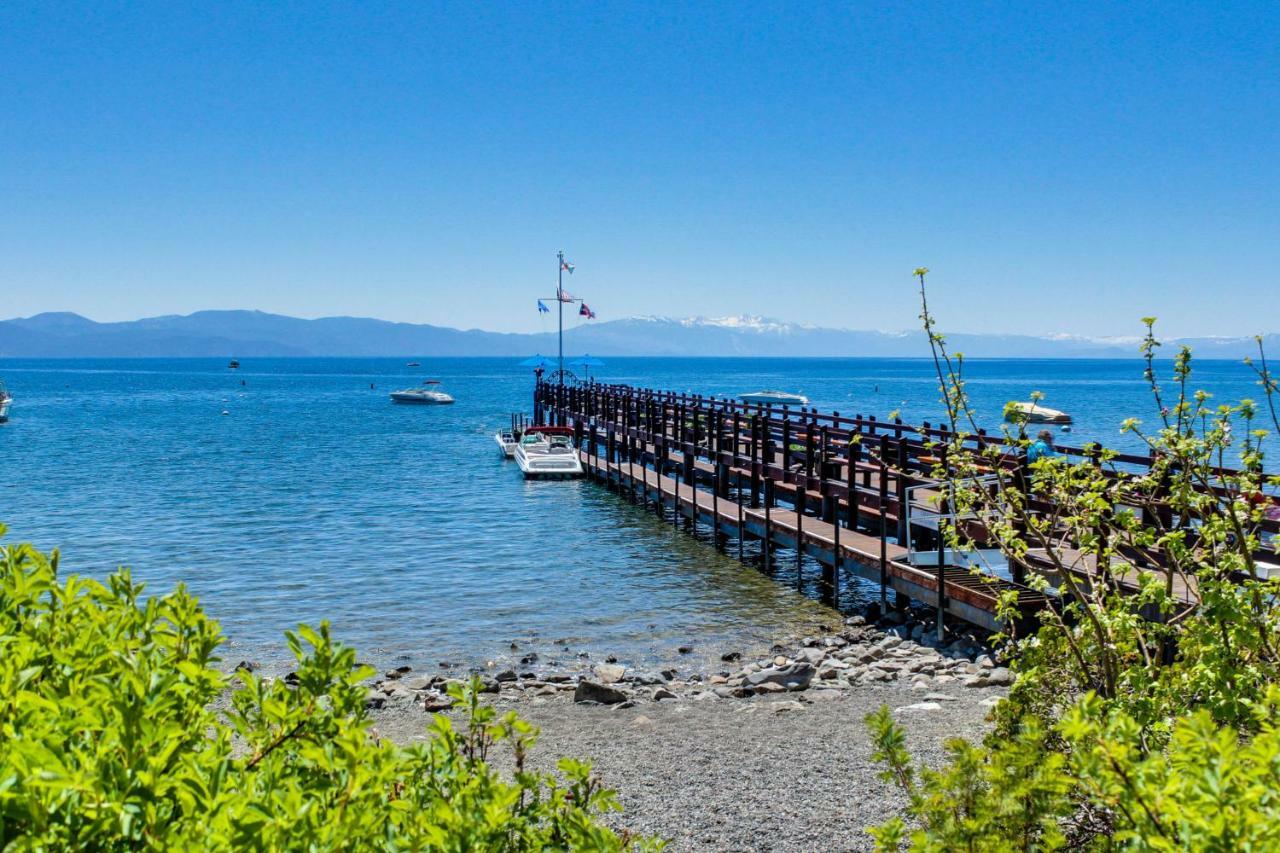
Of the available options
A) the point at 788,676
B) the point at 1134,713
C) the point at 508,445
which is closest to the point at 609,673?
the point at 788,676

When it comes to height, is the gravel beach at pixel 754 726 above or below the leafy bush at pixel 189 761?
below

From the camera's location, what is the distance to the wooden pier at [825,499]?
16.2m

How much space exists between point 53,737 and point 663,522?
29260mm

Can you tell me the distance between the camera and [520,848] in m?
3.45

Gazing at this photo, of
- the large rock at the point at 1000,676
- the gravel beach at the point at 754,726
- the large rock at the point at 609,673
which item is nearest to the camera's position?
the gravel beach at the point at 754,726

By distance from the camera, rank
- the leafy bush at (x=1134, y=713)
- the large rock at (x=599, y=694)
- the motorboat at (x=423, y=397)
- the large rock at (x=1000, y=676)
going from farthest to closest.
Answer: the motorboat at (x=423, y=397)
the large rock at (x=599, y=694)
the large rock at (x=1000, y=676)
the leafy bush at (x=1134, y=713)

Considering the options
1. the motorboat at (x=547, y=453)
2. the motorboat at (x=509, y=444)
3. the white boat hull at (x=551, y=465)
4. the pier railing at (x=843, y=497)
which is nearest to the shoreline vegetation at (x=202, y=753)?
the pier railing at (x=843, y=497)

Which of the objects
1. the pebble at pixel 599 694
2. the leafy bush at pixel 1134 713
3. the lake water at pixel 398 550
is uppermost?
the leafy bush at pixel 1134 713

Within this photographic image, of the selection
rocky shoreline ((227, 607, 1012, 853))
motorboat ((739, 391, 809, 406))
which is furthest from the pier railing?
motorboat ((739, 391, 809, 406))

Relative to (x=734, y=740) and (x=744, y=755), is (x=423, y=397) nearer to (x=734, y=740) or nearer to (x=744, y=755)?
(x=734, y=740)

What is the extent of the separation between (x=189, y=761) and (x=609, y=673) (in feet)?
44.4

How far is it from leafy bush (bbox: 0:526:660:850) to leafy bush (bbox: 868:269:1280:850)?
1.47 meters

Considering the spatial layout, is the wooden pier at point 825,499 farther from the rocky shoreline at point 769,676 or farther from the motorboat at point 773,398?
the motorboat at point 773,398

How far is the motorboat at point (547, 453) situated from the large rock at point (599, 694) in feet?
87.8
